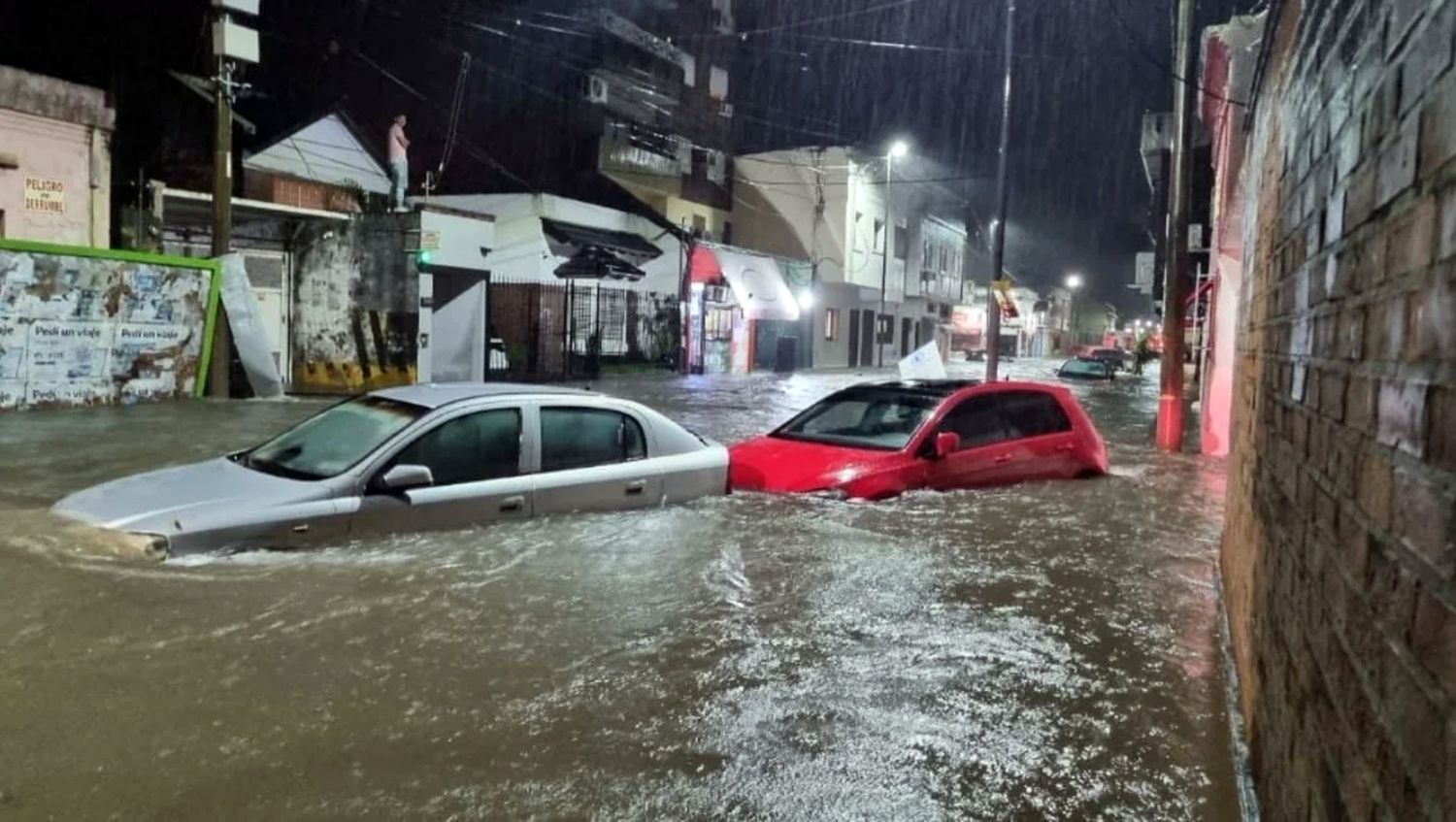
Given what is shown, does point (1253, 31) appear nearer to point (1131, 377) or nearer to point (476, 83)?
point (476, 83)

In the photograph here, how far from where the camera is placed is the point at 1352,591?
6.70 feet

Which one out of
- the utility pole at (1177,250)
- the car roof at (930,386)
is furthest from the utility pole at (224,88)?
the utility pole at (1177,250)

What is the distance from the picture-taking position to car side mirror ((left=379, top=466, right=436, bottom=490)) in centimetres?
593

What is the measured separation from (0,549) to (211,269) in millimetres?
10888

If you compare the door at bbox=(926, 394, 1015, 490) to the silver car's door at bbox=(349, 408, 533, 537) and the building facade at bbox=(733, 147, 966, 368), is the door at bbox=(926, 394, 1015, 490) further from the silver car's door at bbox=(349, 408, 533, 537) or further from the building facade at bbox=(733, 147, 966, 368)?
the building facade at bbox=(733, 147, 966, 368)

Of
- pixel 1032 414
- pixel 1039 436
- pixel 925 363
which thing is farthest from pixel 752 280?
pixel 1039 436

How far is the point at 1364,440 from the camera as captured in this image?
2.02 m

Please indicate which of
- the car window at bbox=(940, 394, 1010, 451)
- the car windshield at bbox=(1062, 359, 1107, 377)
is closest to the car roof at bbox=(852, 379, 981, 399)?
the car window at bbox=(940, 394, 1010, 451)

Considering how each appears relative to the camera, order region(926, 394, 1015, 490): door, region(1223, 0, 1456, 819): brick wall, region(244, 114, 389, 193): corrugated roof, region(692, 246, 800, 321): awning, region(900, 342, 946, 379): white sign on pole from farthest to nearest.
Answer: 1. region(692, 246, 800, 321): awning
2. region(244, 114, 389, 193): corrugated roof
3. region(900, 342, 946, 379): white sign on pole
4. region(926, 394, 1015, 490): door
5. region(1223, 0, 1456, 819): brick wall

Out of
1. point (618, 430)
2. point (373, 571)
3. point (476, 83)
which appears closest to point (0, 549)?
point (373, 571)

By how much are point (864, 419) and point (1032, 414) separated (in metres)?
1.69

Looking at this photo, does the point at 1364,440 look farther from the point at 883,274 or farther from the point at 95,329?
the point at 883,274

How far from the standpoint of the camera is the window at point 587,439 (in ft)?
22.4

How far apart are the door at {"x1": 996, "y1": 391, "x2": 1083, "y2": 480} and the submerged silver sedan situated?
313 cm
